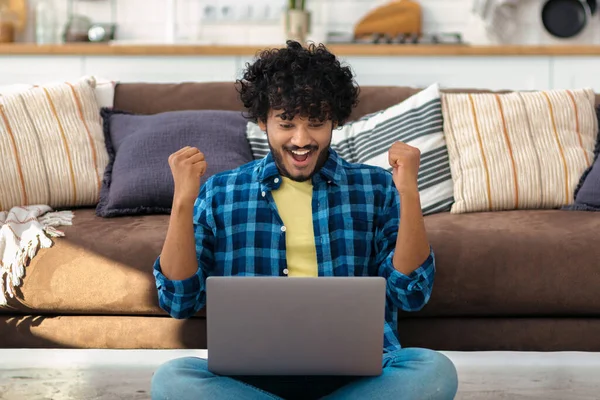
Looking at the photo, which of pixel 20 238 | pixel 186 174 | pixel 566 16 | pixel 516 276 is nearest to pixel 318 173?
pixel 186 174

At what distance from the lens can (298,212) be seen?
1.79 m

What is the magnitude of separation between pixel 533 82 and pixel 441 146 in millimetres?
1577

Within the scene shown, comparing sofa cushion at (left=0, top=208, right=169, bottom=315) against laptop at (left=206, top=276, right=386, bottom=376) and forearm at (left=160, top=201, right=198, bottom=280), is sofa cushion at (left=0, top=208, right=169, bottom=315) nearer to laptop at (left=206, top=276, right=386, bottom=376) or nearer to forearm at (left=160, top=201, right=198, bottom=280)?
forearm at (left=160, top=201, right=198, bottom=280)

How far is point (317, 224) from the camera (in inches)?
69.2

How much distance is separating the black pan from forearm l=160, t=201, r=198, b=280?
11.1 feet

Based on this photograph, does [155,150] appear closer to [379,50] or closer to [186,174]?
[186,174]

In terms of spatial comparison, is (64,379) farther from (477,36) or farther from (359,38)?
(477,36)

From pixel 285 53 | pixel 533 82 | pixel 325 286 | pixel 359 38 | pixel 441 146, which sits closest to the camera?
pixel 325 286

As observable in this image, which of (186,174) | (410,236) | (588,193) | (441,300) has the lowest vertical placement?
(441,300)

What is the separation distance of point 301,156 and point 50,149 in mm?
1248

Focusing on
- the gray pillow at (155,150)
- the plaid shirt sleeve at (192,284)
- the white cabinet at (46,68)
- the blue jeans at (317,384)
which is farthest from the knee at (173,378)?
the white cabinet at (46,68)

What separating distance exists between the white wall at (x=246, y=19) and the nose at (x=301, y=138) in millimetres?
3004

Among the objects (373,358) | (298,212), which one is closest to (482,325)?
(298,212)

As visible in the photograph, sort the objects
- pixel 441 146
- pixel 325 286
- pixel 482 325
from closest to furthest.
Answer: pixel 325 286, pixel 482 325, pixel 441 146
